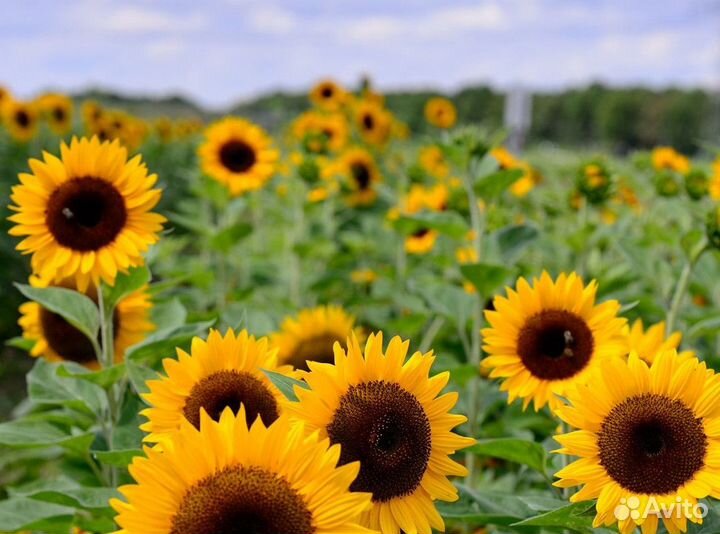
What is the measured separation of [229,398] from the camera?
1.19 metres

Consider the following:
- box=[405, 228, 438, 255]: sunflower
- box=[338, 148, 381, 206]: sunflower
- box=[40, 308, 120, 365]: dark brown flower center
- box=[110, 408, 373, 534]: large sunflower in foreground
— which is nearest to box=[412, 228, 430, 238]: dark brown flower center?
box=[405, 228, 438, 255]: sunflower

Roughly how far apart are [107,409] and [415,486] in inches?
32.3

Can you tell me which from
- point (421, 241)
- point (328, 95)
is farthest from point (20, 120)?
point (421, 241)

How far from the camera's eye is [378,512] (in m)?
1.05

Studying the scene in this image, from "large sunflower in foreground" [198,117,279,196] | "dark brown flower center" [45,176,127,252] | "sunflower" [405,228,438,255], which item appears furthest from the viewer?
"sunflower" [405,228,438,255]

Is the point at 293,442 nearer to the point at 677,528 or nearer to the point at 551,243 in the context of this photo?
the point at 677,528

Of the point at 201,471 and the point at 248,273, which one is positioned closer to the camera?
the point at 201,471

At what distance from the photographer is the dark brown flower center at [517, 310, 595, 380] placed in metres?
1.50

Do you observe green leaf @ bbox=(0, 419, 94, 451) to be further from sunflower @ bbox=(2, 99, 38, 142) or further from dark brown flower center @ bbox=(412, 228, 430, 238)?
sunflower @ bbox=(2, 99, 38, 142)

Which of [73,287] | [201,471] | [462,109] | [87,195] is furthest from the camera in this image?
[462,109]

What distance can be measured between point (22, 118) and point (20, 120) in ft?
0.07

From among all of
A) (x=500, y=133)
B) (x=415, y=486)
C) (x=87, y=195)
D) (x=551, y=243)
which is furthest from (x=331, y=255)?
(x=415, y=486)

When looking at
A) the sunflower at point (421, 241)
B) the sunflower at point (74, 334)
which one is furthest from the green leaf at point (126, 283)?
the sunflower at point (421, 241)

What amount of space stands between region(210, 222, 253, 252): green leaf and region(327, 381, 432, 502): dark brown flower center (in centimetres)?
193
